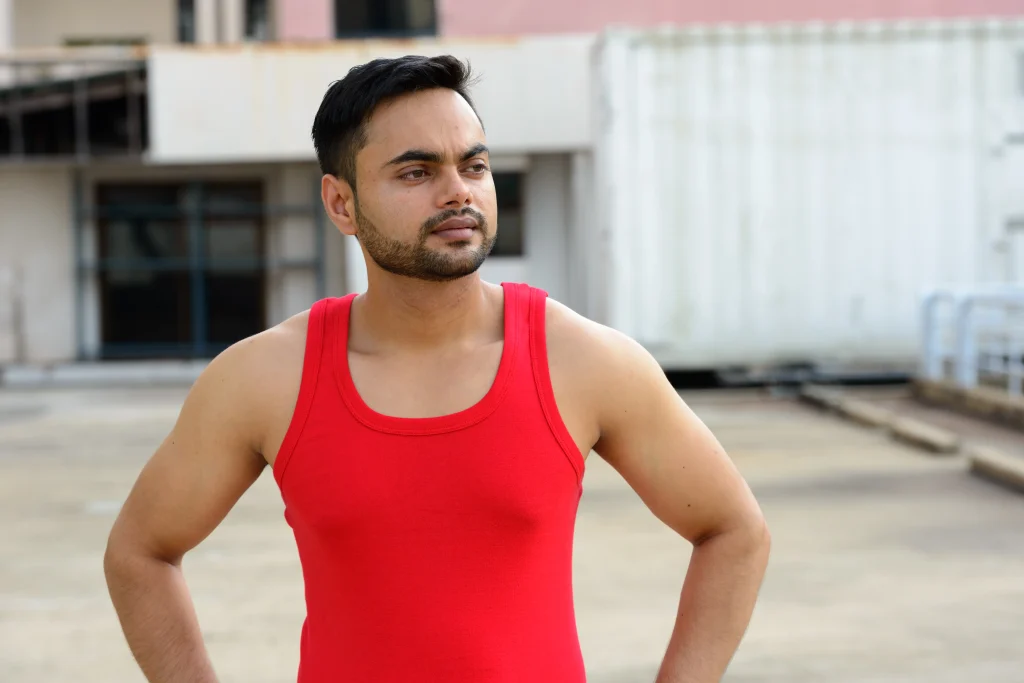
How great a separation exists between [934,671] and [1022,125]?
1093 centimetres

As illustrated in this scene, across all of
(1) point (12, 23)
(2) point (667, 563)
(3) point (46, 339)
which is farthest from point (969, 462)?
(1) point (12, 23)

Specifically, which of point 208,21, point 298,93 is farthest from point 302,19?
point 208,21

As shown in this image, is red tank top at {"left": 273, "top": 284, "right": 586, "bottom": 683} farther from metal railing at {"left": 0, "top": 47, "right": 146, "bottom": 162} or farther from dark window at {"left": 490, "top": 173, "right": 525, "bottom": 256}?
metal railing at {"left": 0, "top": 47, "right": 146, "bottom": 162}

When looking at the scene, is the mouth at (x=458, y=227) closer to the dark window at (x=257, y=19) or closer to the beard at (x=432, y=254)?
the beard at (x=432, y=254)

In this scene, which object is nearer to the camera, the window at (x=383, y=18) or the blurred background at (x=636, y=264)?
the blurred background at (x=636, y=264)

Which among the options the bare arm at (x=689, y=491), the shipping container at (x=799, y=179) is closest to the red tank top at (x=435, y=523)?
the bare arm at (x=689, y=491)

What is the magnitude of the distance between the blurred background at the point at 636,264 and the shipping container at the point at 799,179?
3cm

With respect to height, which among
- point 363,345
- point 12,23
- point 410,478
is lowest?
point 410,478

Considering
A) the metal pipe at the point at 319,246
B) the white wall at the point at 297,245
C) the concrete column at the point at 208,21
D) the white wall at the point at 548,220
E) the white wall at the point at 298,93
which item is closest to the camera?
the white wall at the point at 298,93

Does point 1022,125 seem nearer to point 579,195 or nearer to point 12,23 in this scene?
point 579,195

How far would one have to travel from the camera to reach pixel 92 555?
23.1 feet

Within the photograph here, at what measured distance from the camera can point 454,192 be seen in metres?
1.88

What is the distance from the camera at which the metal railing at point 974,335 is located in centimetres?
1248

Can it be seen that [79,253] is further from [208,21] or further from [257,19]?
[257,19]
